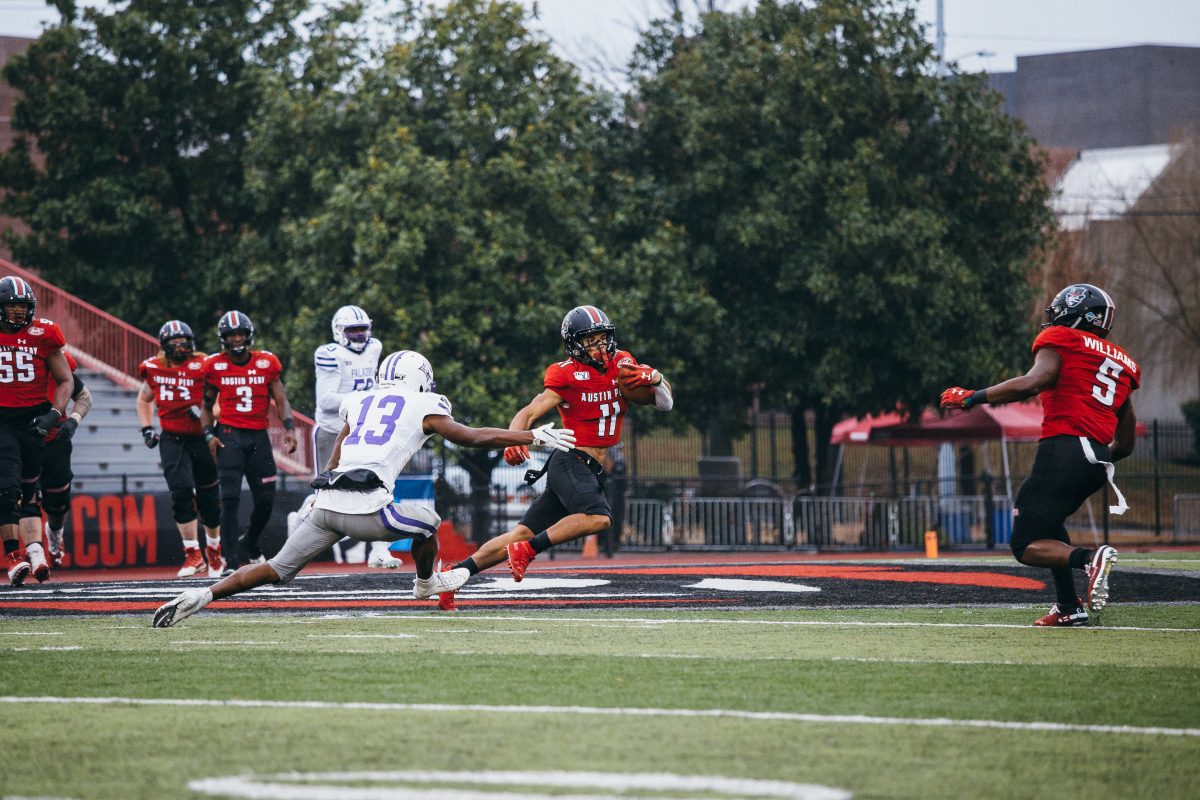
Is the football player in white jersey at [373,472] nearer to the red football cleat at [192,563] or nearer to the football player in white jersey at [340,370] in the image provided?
the football player in white jersey at [340,370]

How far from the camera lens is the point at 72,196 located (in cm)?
2759

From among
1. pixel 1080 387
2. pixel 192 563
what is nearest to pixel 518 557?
pixel 1080 387

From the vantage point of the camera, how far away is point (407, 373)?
9.25m

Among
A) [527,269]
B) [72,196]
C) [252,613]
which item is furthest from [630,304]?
[252,613]

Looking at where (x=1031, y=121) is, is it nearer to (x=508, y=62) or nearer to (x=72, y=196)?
(x=508, y=62)

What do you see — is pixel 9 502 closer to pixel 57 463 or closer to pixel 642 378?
pixel 57 463

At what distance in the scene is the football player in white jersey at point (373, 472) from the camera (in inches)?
338

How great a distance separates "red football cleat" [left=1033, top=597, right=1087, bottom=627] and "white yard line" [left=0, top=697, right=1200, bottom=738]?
3623 mm

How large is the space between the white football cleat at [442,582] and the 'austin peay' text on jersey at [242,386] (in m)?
4.49

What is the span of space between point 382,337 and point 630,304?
3.99m

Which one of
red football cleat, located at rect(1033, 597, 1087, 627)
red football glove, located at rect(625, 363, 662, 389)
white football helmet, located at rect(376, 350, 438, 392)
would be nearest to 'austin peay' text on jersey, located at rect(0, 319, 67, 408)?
white football helmet, located at rect(376, 350, 438, 392)

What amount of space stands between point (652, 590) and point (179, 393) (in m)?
5.18

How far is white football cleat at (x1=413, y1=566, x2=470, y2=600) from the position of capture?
9.64 meters

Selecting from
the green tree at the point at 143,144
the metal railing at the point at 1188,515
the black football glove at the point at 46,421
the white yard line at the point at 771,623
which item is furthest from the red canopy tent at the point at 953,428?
the black football glove at the point at 46,421
